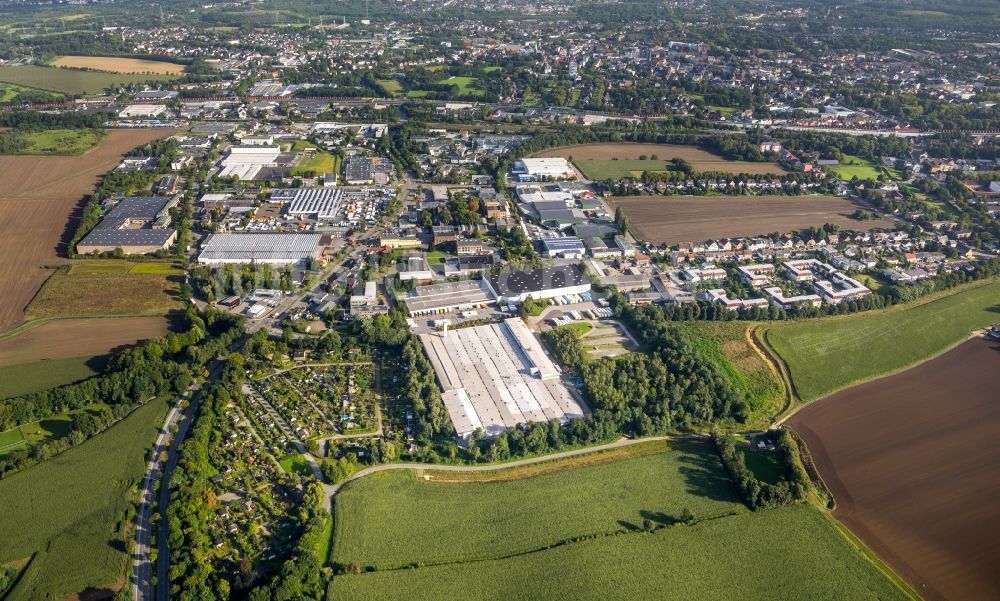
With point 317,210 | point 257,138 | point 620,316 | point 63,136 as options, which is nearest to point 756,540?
point 620,316

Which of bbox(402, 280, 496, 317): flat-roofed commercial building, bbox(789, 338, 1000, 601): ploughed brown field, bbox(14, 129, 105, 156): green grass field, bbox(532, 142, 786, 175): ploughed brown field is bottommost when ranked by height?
bbox(789, 338, 1000, 601): ploughed brown field

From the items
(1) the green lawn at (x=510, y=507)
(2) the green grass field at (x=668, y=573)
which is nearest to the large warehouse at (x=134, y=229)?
(1) the green lawn at (x=510, y=507)

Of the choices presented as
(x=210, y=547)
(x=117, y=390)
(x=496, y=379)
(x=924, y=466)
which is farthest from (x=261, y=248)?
(x=924, y=466)

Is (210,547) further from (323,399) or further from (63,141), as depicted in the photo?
(63,141)

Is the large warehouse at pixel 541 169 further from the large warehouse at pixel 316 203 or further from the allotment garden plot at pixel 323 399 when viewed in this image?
the allotment garden plot at pixel 323 399

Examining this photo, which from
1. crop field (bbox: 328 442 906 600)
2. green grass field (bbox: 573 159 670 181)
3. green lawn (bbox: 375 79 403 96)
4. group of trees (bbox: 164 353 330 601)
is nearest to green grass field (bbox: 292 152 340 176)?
green grass field (bbox: 573 159 670 181)

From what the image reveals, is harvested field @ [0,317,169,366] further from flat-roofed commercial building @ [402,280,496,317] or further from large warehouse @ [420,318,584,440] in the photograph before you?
large warehouse @ [420,318,584,440]
